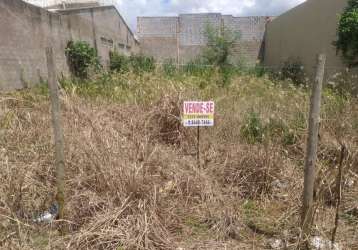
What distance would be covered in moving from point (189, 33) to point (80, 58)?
32.2 ft

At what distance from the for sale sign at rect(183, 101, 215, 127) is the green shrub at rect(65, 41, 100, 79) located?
675cm

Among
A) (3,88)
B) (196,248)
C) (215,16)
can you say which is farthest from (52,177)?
(215,16)

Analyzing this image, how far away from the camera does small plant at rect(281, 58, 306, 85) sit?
32.0 ft

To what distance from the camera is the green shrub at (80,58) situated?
860 cm

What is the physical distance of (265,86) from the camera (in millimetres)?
5539

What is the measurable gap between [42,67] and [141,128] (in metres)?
4.55

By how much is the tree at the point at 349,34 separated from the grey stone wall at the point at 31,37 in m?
7.27

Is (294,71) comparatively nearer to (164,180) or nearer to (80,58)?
(80,58)

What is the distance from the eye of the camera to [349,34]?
682 cm

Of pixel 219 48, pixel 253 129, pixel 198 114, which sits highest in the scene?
pixel 219 48

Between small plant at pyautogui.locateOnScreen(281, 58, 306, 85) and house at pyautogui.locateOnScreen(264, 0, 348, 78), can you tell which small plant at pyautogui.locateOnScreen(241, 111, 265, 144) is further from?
small plant at pyautogui.locateOnScreen(281, 58, 306, 85)

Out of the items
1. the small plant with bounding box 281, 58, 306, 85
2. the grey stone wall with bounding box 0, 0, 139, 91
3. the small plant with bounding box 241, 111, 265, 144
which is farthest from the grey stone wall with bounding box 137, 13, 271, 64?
the small plant with bounding box 241, 111, 265, 144

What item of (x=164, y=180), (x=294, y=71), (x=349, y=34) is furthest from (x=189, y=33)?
(x=164, y=180)

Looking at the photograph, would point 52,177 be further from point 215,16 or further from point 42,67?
point 215,16
